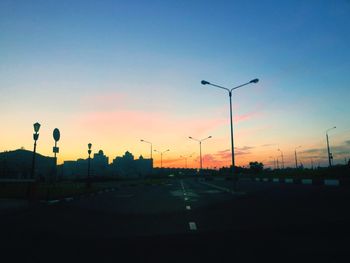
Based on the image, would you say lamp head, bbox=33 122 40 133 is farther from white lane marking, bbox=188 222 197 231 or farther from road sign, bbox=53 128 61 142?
white lane marking, bbox=188 222 197 231

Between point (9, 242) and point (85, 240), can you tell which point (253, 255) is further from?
point (9, 242)

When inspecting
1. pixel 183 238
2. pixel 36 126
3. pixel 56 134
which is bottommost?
pixel 183 238

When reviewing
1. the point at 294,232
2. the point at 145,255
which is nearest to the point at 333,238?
the point at 294,232

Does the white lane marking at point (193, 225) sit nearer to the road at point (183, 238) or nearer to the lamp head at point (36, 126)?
the road at point (183, 238)

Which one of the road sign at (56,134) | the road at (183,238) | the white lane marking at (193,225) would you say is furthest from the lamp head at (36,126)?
the white lane marking at (193,225)

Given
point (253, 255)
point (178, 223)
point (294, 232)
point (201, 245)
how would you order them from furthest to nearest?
point (178, 223) < point (294, 232) < point (201, 245) < point (253, 255)

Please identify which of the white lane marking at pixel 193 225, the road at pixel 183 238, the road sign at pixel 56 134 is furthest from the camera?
the road sign at pixel 56 134

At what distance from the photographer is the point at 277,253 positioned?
7141 millimetres

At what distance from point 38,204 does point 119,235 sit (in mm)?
13005

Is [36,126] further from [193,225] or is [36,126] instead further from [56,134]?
[193,225]

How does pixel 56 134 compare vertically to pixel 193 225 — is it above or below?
above

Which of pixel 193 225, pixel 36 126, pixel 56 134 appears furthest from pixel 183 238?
pixel 56 134

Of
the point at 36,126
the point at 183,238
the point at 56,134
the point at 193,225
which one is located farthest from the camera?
the point at 56,134

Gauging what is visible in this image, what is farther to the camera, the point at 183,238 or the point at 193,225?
the point at 193,225
